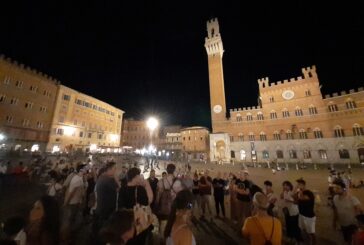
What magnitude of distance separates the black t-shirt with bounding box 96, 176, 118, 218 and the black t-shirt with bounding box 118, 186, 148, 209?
21.6 inches

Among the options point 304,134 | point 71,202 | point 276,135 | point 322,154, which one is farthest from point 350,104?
point 71,202

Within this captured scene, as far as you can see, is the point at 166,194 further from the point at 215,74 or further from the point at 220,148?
the point at 215,74

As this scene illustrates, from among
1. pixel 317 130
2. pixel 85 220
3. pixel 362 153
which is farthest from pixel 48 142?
pixel 362 153

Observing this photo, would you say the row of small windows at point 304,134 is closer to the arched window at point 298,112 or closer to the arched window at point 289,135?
the arched window at point 289,135

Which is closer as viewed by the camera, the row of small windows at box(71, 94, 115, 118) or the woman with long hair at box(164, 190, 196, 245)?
the woman with long hair at box(164, 190, 196, 245)

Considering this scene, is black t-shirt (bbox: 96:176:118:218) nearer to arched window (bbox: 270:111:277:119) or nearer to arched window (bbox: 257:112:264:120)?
arched window (bbox: 270:111:277:119)

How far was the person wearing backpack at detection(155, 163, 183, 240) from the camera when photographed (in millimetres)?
4816

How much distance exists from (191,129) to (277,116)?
98.1 ft

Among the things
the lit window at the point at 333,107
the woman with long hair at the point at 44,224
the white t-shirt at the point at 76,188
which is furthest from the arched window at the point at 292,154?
the woman with long hair at the point at 44,224

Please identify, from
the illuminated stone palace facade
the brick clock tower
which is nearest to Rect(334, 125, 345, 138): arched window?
the brick clock tower

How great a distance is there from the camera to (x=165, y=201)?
4.85 meters

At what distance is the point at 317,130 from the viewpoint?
31719 mm

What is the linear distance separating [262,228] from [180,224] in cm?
128

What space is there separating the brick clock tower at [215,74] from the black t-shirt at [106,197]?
126 feet
